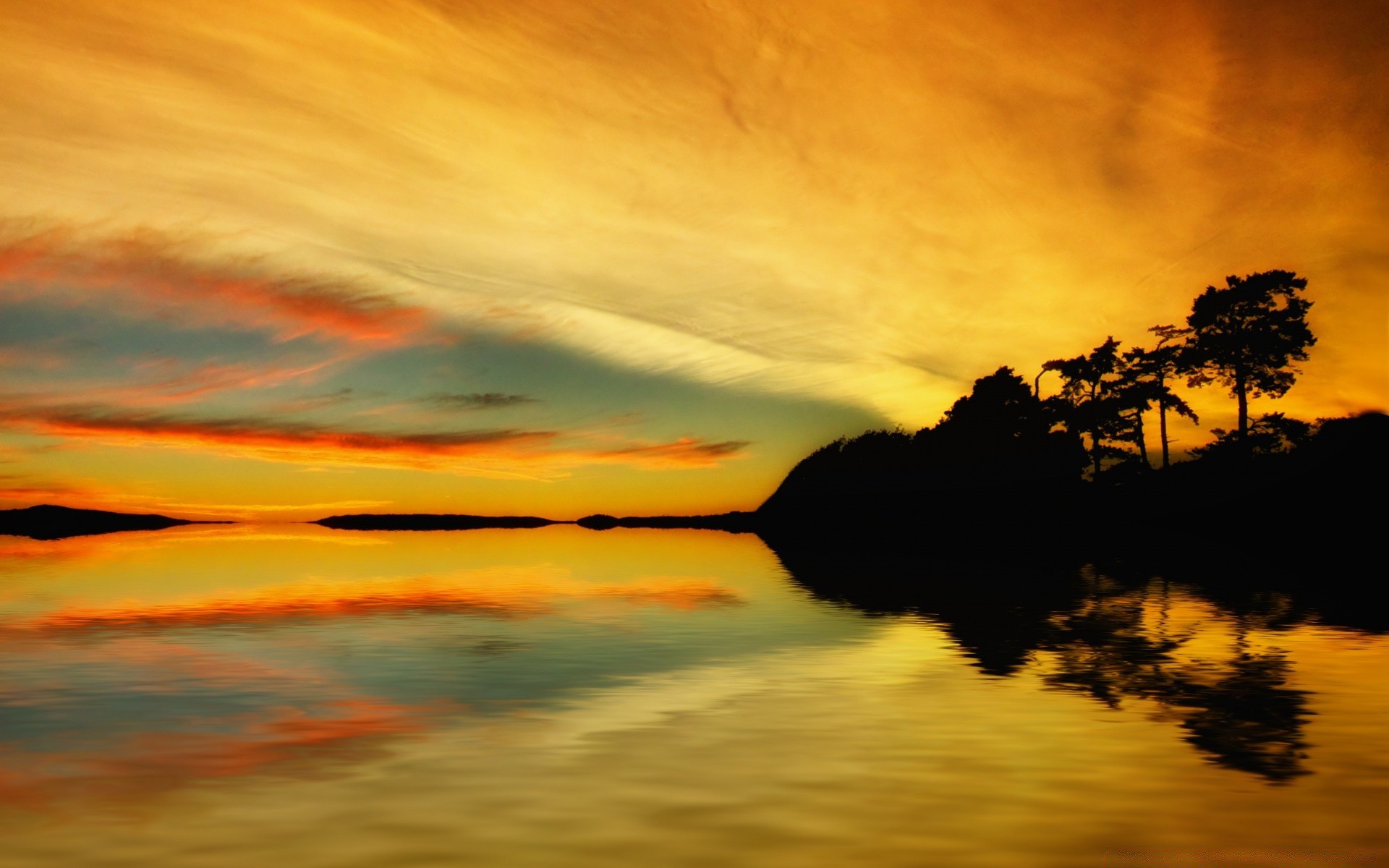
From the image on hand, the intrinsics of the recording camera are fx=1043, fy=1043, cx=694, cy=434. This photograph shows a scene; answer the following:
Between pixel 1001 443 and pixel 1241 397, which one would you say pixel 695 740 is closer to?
pixel 1241 397

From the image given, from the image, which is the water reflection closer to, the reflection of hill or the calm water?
the reflection of hill

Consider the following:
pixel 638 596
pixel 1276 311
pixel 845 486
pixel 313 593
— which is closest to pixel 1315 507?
pixel 1276 311

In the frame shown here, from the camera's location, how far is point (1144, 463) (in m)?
99.3

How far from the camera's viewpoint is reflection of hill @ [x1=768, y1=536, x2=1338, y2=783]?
1800cm

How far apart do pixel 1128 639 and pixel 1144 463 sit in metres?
75.2

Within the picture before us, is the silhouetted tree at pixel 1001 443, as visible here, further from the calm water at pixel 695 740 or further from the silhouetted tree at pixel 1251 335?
the calm water at pixel 695 740

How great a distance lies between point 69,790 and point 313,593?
38013mm

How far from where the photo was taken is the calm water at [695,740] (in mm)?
11828

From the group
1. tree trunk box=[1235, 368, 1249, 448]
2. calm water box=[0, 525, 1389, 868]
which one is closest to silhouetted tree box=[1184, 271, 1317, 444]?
tree trunk box=[1235, 368, 1249, 448]

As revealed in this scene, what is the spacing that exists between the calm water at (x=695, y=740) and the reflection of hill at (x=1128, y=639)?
160mm

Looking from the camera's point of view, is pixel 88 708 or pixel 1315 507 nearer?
pixel 88 708

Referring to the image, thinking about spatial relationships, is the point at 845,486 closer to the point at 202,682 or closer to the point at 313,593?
the point at 313,593

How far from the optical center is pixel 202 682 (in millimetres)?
23422

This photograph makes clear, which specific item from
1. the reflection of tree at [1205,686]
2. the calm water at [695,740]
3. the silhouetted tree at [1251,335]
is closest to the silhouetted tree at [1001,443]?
the silhouetted tree at [1251,335]
